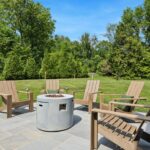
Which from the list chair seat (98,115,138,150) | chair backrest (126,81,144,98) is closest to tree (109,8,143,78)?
chair backrest (126,81,144,98)

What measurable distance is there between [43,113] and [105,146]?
1.35 metres

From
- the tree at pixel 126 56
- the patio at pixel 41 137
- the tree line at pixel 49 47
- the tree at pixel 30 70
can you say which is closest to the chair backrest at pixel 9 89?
the patio at pixel 41 137

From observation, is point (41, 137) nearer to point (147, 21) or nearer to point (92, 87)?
point (92, 87)

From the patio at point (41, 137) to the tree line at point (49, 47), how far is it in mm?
12769

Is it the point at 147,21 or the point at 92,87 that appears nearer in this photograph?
the point at 92,87

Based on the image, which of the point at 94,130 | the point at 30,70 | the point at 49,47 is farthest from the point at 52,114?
the point at 49,47

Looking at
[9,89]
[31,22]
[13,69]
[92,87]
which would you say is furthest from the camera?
[31,22]

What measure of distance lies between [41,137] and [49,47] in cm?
2115

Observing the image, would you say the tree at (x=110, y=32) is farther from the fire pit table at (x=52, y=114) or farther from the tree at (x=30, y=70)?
the fire pit table at (x=52, y=114)

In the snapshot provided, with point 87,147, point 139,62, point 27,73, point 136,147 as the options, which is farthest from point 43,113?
point 139,62

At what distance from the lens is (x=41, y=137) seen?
3.58 m

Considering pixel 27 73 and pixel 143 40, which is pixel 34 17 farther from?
pixel 143 40

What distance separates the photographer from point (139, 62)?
19.4 metres

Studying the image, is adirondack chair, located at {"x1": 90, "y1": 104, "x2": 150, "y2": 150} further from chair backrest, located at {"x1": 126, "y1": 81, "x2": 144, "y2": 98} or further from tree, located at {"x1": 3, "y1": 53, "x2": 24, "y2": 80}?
tree, located at {"x1": 3, "y1": 53, "x2": 24, "y2": 80}
